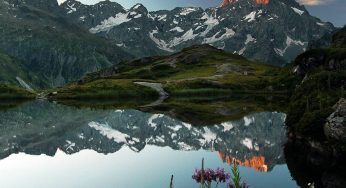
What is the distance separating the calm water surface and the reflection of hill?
0.52ft

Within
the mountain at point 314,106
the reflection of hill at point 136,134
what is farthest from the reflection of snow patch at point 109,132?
the mountain at point 314,106

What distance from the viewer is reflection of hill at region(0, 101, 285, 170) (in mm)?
73312

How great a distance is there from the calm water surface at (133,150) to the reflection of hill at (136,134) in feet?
0.52

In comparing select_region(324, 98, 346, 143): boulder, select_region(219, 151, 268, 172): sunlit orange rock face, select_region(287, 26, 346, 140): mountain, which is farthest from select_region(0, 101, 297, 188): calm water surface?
select_region(324, 98, 346, 143): boulder

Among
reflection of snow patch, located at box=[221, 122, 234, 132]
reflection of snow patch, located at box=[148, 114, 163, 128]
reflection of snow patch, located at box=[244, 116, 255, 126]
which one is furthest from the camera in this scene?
reflection of snow patch, located at box=[148, 114, 163, 128]

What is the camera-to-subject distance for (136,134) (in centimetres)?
9894

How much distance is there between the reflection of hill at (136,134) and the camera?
73.3 meters

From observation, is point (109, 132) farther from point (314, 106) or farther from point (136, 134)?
point (314, 106)

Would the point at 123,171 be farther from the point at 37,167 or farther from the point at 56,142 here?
the point at 56,142

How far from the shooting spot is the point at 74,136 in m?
94.6

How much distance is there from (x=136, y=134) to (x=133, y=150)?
961 inches

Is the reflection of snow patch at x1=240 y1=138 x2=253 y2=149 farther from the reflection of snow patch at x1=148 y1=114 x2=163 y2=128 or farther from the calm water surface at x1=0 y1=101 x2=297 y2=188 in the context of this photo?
the reflection of snow patch at x1=148 y1=114 x2=163 y2=128

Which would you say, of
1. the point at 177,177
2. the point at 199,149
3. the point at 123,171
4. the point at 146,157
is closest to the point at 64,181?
the point at 123,171

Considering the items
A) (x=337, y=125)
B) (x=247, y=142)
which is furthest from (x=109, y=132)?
(x=337, y=125)
